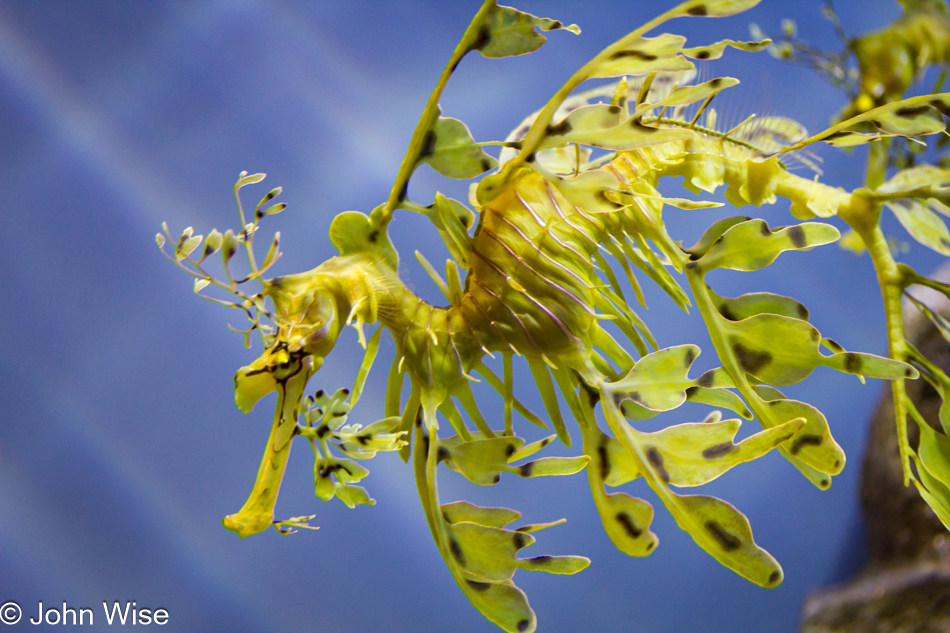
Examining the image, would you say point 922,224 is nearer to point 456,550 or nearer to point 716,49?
point 716,49

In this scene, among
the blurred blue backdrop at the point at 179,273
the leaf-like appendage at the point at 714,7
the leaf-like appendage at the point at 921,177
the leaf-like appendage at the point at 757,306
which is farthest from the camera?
the blurred blue backdrop at the point at 179,273

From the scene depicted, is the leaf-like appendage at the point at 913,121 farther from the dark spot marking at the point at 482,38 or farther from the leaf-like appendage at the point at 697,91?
the dark spot marking at the point at 482,38

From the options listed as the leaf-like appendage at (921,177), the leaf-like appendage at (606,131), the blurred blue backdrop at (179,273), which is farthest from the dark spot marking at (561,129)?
the blurred blue backdrop at (179,273)

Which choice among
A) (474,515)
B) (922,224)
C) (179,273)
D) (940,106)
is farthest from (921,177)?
(179,273)

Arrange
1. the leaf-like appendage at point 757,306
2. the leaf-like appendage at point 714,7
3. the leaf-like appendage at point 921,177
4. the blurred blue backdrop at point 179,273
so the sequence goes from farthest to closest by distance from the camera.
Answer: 1. the blurred blue backdrop at point 179,273
2. the leaf-like appendage at point 921,177
3. the leaf-like appendage at point 757,306
4. the leaf-like appendage at point 714,7

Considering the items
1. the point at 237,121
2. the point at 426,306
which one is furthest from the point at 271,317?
the point at 237,121
